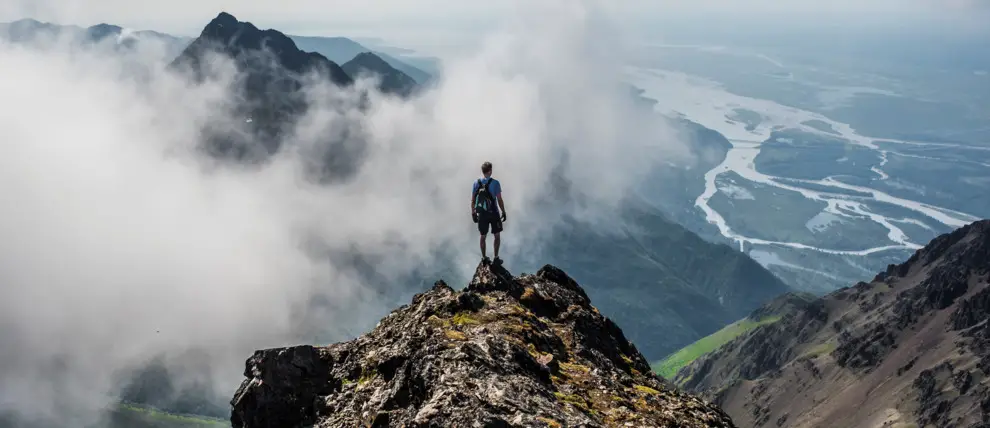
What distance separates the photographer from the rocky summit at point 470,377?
25453 millimetres

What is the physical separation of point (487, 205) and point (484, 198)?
1.59 feet

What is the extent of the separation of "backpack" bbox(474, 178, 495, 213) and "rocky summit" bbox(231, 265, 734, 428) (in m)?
4.72

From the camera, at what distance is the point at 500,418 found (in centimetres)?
2361

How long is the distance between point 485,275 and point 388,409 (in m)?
17.3

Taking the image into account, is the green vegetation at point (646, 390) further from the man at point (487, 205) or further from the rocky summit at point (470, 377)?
the man at point (487, 205)

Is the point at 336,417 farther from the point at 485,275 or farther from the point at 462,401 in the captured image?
the point at 485,275

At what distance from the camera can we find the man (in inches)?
1784

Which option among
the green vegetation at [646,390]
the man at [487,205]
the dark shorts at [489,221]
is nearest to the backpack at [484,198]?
the man at [487,205]

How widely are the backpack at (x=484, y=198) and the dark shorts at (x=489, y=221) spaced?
0.37 m

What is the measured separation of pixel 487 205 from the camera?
1802 inches

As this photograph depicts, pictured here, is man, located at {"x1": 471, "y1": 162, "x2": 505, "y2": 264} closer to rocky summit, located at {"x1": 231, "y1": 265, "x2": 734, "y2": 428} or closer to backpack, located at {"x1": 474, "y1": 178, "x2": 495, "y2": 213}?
backpack, located at {"x1": 474, "y1": 178, "x2": 495, "y2": 213}

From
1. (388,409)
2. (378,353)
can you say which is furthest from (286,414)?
(388,409)

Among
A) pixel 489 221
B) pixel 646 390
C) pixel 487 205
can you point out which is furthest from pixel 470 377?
pixel 489 221

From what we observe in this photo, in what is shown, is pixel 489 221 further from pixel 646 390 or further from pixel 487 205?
pixel 646 390
